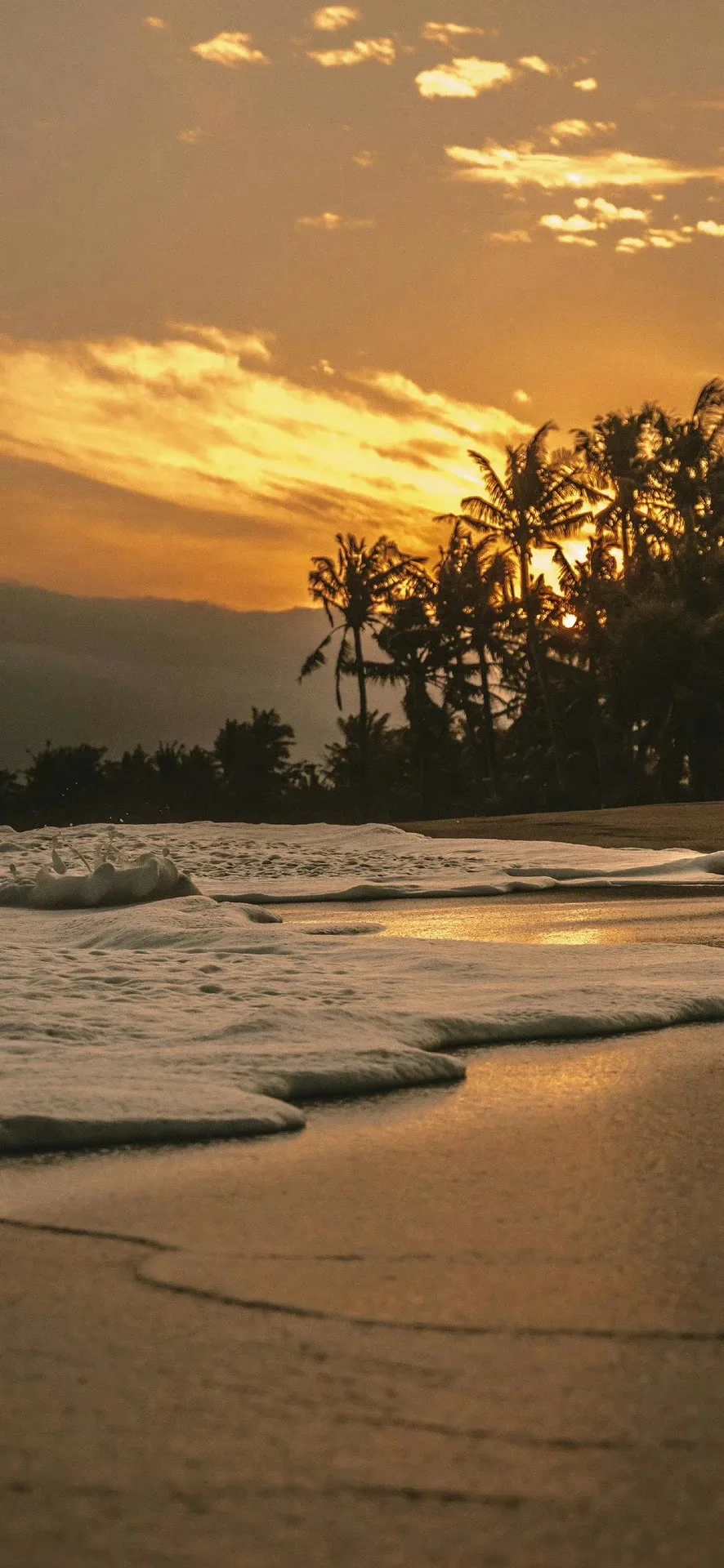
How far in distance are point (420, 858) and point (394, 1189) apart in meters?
7.56

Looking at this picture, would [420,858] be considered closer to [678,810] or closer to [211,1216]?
[678,810]

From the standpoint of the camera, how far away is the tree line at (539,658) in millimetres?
25250

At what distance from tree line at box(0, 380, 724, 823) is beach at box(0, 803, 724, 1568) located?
20358mm

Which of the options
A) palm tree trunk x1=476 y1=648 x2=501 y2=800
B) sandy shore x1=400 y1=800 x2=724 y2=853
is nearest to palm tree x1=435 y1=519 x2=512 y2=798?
palm tree trunk x1=476 y1=648 x2=501 y2=800

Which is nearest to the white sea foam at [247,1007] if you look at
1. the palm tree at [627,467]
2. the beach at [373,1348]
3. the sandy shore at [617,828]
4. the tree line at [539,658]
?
the beach at [373,1348]

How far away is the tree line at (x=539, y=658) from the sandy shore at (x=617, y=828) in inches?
359

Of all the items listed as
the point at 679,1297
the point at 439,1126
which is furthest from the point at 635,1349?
the point at 439,1126

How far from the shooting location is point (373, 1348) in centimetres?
109

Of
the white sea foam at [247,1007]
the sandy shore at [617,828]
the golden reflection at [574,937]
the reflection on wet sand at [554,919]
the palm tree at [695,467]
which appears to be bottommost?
the reflection on wet sand at [554,919]

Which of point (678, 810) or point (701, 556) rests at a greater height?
point (701, 556)

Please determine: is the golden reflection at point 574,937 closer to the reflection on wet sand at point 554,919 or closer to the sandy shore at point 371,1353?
the reflection on wet sand at point 554,919

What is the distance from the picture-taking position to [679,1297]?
47.4 inches

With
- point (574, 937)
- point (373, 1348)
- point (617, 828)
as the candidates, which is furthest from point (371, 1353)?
point (617, 828)

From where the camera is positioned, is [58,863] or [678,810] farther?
[678,810]
